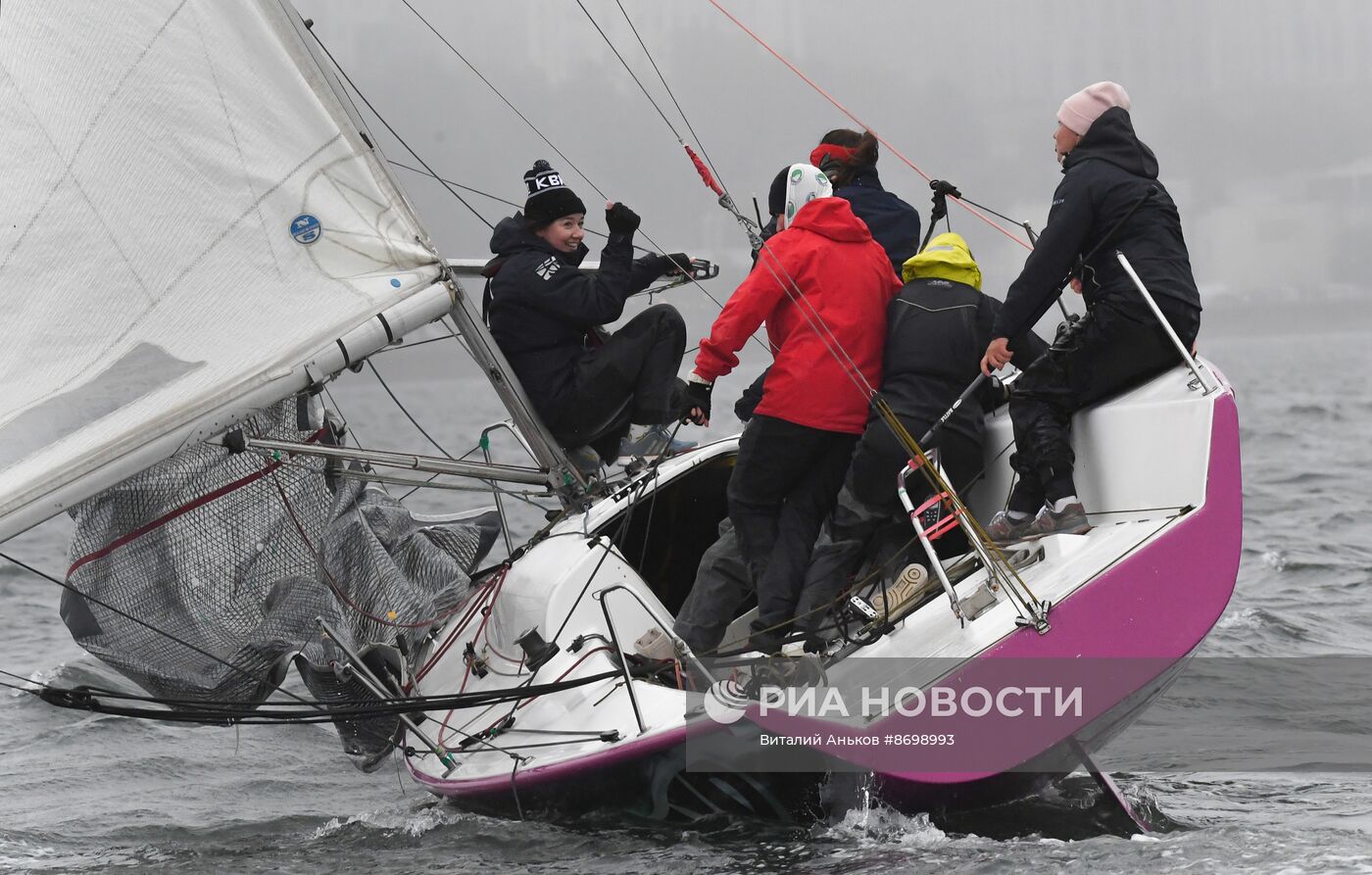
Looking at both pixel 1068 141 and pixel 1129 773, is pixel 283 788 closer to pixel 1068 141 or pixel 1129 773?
pixel 1129 773

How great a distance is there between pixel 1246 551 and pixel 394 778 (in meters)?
7.19

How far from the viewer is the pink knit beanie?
479cm

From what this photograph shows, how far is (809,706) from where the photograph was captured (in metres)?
4.26

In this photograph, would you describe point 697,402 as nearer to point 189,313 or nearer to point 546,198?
point 546,198

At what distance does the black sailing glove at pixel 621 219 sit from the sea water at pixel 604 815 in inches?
84.0

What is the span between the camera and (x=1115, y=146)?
15.6 feet

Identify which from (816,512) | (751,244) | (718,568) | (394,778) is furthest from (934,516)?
(394,778)

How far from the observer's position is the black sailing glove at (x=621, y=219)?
18.4 feet

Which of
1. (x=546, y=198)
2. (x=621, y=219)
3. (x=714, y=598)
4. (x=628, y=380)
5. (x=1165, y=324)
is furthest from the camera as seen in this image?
(x=628, y=380)

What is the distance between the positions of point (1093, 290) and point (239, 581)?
3193 mm

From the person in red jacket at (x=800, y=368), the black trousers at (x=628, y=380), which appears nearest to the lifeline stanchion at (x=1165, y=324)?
the person in red jacket at (x=800, y=368)

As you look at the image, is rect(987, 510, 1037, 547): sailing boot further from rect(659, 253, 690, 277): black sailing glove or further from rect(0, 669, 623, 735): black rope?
rect(659, 253, 690, 277): black sailing glove

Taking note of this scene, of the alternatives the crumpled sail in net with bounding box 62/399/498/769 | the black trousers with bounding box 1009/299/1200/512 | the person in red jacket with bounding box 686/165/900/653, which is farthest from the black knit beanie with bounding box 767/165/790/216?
the crumpled sail in net with bounding box 62/399/498/769

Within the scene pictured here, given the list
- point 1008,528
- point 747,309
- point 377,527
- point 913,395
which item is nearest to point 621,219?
point 747,309
